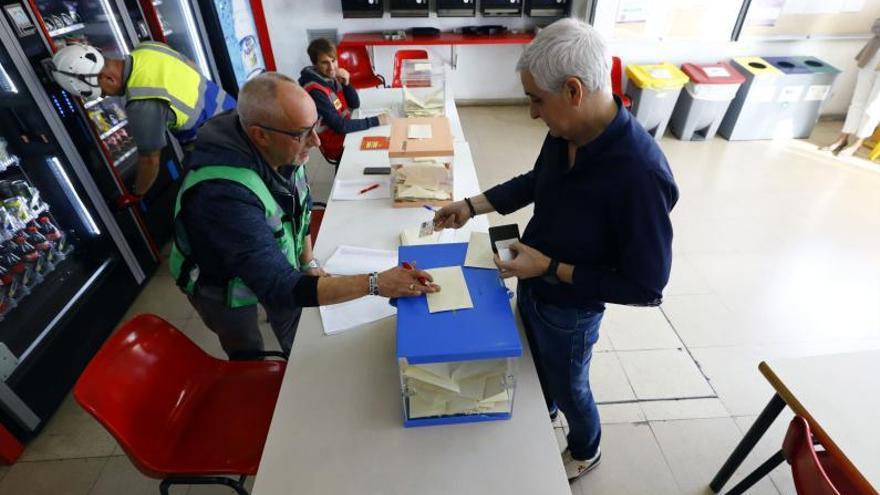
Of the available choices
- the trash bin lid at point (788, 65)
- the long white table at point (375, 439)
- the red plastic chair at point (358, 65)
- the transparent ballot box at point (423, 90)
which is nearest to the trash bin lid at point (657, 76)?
the trash bin lid at point (788, 65)

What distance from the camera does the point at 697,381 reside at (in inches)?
88.4

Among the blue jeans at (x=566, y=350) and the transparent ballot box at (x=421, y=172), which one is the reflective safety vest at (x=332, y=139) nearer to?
the transparent ballot box at (x=421, y=172)

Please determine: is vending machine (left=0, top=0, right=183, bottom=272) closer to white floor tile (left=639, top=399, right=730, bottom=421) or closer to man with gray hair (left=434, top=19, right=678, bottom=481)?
man with gray hair (left=434, top=19, right=678, bottom=481)

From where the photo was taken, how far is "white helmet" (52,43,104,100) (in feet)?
6.79

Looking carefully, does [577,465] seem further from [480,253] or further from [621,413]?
[480,253]

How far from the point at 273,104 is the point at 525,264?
857 millimetres

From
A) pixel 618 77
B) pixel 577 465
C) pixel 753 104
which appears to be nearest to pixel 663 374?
pixel 577 465

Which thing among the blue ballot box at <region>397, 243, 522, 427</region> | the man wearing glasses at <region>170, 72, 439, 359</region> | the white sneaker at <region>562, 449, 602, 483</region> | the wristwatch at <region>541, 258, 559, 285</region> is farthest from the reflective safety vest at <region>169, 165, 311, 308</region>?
the white sneaker at <region>562, 449, 602, 483</region>

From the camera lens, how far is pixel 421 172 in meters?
2.06

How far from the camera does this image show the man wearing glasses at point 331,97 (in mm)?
2791

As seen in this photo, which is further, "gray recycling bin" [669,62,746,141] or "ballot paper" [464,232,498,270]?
"gray recycling bin" [669,62,746,141]

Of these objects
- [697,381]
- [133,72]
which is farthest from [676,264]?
[133,72]

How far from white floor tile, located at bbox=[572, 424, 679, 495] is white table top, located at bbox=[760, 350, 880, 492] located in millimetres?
764

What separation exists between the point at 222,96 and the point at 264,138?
1.88 meters
